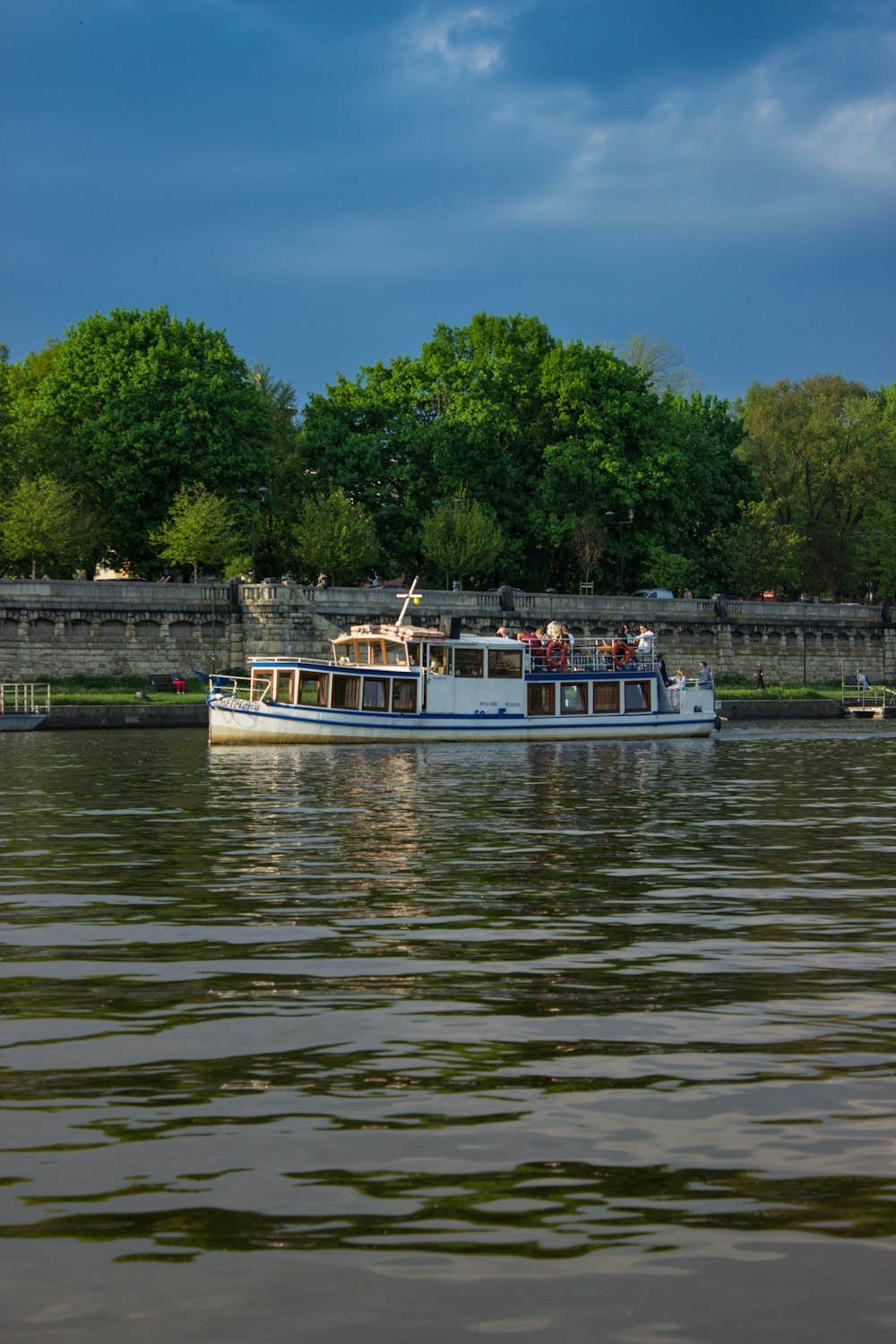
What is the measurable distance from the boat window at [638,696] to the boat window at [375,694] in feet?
28.4

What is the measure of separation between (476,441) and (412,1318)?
83.3 m

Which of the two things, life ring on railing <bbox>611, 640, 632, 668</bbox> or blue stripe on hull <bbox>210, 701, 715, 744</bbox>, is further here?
life ring on railing <bbox>611, 640, 632, 668</bbox>

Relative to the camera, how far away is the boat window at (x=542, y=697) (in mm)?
50750

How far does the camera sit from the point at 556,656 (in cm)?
5144

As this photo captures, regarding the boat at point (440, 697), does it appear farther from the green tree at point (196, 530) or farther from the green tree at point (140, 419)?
the green tree at point (140, 419)

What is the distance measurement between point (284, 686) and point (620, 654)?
11481 millimetres

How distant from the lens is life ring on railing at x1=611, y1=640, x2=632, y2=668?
5257cm

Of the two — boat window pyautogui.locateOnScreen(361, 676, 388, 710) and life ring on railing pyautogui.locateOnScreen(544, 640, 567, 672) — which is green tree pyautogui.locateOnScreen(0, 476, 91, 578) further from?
life ring on railing pyautogui.locateOnScreen(544, 640, 567, 672)

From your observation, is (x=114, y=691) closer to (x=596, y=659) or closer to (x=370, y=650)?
(x=370, y=650)

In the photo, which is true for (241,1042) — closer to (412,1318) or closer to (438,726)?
(412,1318)

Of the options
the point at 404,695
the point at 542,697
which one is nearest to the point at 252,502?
the point at 542,697

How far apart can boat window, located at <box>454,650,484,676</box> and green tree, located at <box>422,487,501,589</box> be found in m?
32.8

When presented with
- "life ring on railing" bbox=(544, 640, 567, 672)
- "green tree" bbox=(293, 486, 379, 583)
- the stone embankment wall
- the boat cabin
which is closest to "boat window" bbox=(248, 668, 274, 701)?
the boat cabin

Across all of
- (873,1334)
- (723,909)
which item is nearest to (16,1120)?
(873,1334)
